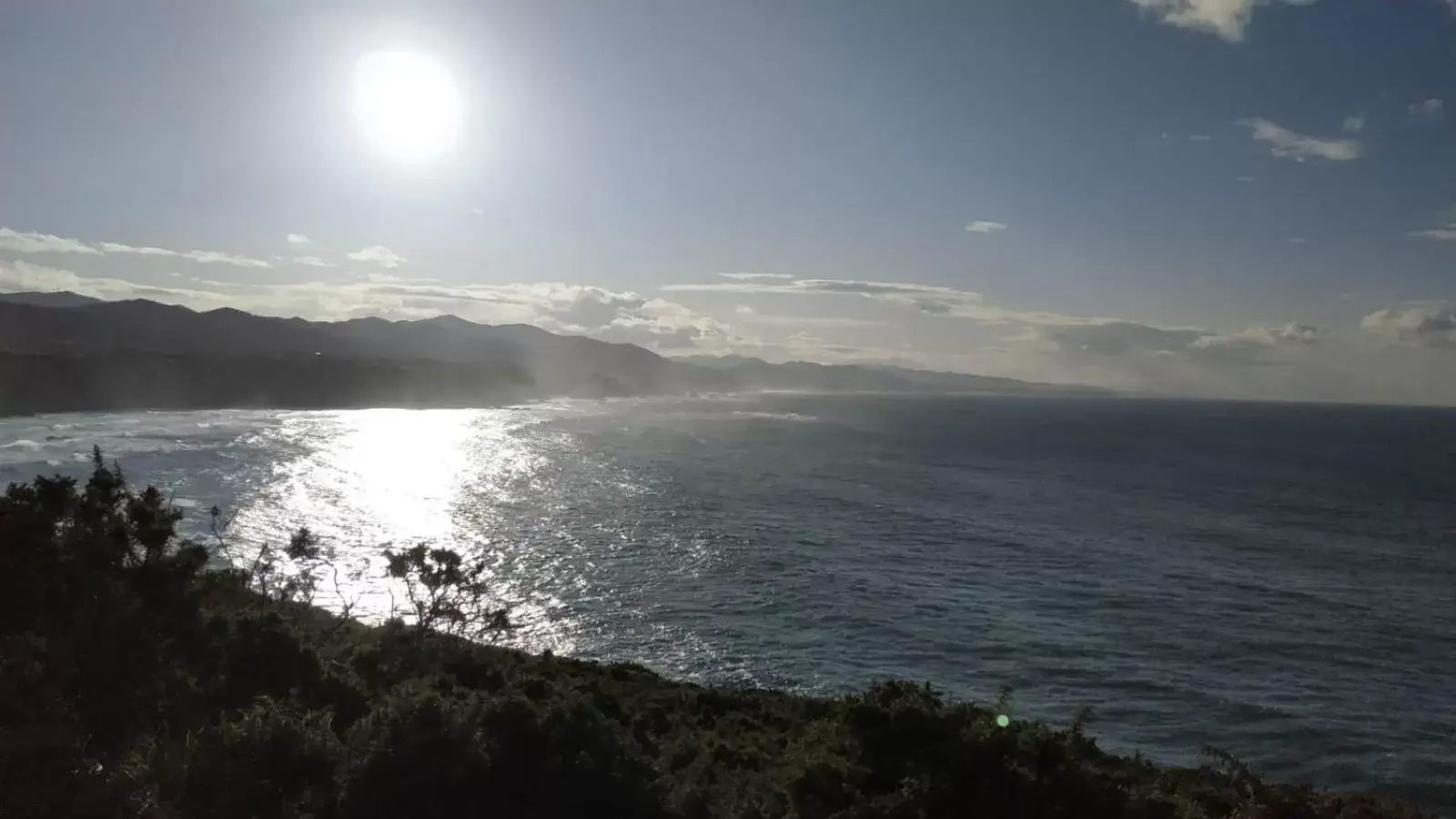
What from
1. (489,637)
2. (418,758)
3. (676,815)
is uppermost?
(418,758)

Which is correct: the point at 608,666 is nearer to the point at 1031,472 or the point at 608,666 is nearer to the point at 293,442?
the point at 1031,472

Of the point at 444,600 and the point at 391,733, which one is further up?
the point at 391,733

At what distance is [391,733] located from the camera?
12.6 m

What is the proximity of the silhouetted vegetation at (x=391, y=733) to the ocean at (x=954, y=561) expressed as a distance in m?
6.65

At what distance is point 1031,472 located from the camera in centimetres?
9338

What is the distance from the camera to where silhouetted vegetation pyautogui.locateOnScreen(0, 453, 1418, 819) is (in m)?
11.6

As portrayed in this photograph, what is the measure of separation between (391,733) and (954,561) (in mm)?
42347

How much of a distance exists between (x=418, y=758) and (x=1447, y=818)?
88.9 ft

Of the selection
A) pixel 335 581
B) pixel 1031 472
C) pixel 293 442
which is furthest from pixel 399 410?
pixel 335 581

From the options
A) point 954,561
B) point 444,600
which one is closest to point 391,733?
point 444,600

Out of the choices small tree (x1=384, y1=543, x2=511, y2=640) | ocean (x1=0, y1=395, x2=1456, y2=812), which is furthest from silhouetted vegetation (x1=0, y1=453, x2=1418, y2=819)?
ocean (x1=0, y1=395, x2=1456, y2=812)

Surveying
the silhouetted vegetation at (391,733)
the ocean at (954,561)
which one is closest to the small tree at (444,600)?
the silhouetted vegetation at (391,733)

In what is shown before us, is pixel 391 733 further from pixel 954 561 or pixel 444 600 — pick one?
pixel 954 561

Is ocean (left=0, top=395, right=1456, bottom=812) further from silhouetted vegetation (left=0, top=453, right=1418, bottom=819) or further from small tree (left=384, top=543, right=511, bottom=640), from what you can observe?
silhouetted vegetation (left=0, top=453, right=1418, bottom=819)
